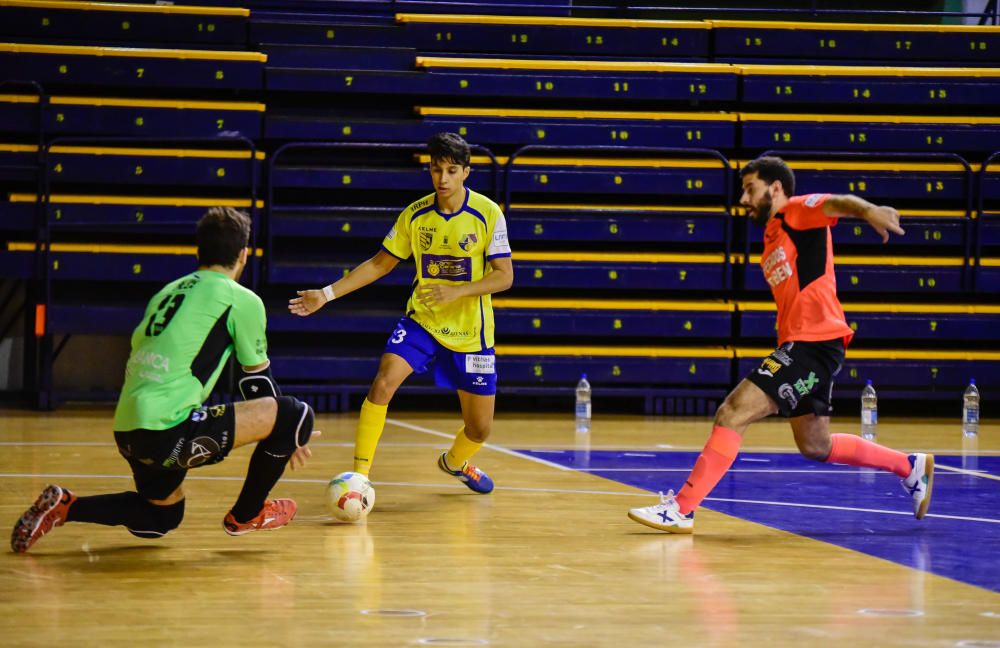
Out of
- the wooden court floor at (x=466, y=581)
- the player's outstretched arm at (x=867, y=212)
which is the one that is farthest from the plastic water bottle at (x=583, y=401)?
the player's outstretched arm at (x=867, y=212)

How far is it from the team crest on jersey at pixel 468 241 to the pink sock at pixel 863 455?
212 centimetres

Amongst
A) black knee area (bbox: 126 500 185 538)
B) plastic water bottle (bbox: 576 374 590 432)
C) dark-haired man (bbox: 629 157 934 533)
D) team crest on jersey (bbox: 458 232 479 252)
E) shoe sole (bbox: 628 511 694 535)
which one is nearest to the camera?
black knee area (bbox: 126 500 185 538)

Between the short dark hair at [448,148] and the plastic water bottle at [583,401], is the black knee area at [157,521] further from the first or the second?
the plastic water bottle at [583,401]

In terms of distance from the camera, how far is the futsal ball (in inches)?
254

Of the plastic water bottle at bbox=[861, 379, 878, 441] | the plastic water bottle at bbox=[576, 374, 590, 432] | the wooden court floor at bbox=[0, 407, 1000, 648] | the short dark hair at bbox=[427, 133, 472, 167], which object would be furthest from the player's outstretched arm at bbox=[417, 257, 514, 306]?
the plastic water bottle at bbox=[861, 379, 878, 441]

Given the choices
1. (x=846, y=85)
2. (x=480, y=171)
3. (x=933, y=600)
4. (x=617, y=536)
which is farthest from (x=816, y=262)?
(x=846, y=85)

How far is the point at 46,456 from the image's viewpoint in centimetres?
905

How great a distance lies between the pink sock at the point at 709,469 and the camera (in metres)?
6.32

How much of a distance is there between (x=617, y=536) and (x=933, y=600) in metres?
1.70

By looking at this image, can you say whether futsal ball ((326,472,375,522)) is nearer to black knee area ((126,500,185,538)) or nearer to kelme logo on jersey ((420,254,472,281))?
black knee area ((126,500,185,538))

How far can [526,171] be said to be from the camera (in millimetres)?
13859

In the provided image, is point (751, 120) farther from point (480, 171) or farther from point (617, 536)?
point (617, 536)

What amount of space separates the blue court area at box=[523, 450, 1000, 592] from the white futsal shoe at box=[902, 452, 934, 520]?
9 centimetres

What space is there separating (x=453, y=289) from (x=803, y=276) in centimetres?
179
